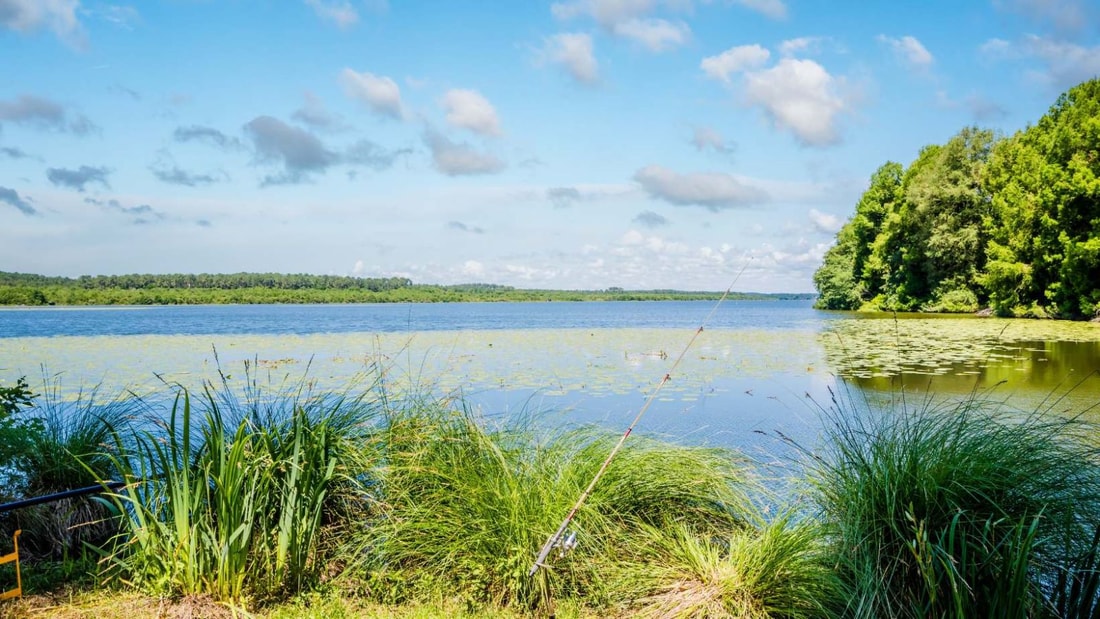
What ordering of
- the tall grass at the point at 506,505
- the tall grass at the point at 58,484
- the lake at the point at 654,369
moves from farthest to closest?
the lake at the point at 654,369, the tall grass at the point at 58,484, the tall grass at the point at 506,505

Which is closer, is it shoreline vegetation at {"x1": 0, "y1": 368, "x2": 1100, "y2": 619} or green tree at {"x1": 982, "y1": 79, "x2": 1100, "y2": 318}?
shoreline vegetation at {"x1": 0, "y1": 368, "x2": 1100, "y2": 619}

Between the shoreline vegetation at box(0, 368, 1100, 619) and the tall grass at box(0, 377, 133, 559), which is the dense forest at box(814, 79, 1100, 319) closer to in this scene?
the shoreline vegetation at box(0, 368, 1100, 619)

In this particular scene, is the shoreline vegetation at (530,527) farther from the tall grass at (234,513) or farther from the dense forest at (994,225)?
the dense forest at (994,225)

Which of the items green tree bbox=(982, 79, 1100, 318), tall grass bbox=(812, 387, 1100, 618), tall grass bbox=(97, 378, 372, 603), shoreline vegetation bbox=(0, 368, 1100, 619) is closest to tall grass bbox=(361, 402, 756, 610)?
shoreline vegetation bbox=(0, 368, 1100, 619)

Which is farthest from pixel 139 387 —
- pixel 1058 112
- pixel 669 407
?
pixel 1058 112

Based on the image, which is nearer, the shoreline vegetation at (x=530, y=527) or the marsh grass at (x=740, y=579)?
the shoreline vegetation at (x=530, y=527)

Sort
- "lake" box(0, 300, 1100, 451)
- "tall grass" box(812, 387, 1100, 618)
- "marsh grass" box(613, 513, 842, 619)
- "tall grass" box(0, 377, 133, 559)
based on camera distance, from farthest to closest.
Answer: "lake" box(0, 300, 1100, 451) → "tall grass" box(0, 377, 133, 559) → "marsh grass" box(613, 513, 842, 619) → "tall grass" box(812, 387, 1100, 618)

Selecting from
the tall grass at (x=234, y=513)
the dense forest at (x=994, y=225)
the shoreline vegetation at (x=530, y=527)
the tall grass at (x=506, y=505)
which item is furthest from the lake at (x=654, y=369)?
the dense forest at (x=994, y=225)

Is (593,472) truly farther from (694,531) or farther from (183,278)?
(183,278)

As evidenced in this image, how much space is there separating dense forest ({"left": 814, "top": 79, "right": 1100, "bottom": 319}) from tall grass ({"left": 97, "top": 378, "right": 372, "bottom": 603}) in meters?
34.9

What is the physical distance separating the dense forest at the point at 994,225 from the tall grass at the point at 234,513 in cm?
3492

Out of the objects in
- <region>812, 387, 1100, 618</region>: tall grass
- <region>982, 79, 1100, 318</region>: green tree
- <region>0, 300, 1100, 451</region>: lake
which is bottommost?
<region>0, 300, 1100, 451</region>: lake

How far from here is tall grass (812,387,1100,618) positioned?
3.26 metres

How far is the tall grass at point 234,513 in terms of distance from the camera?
381 cm
